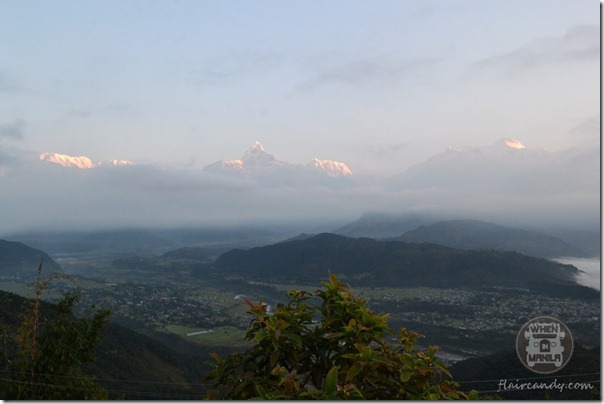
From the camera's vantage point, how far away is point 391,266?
117 meters

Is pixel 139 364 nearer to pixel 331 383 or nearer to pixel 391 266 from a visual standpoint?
pixel 331 383

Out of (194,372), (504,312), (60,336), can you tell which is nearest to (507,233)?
(504,312)

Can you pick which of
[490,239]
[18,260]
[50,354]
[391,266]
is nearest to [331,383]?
[50,354]

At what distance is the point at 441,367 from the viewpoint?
7.74 feet

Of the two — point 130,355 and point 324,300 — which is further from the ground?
point 324,300

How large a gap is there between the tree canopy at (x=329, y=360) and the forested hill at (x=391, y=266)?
80.9 meters

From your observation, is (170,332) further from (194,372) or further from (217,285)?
(217,285)

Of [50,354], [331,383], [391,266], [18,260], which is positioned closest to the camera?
[331,383]

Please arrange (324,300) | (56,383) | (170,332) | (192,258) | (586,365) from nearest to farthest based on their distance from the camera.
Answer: (324,300)
(56,383)
(586,365)
(170,332)
(192,258)

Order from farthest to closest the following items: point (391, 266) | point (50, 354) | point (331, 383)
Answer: point (391, 266), point (50, 354), point (331, 383)

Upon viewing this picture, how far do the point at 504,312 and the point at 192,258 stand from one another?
377 feet

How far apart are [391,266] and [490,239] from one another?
234 feet

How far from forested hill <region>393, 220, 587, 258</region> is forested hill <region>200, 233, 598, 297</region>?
19680 mm

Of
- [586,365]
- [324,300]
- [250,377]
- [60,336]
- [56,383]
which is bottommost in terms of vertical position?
[586,365]
